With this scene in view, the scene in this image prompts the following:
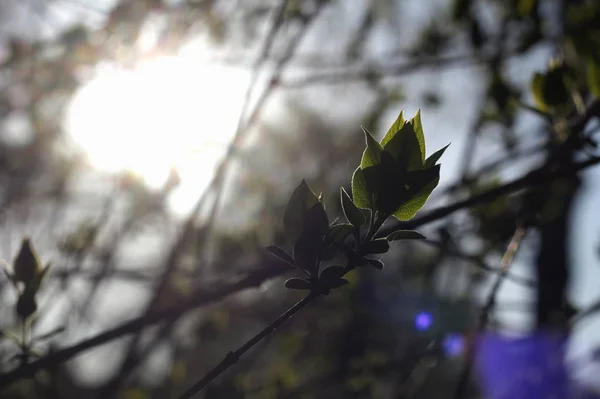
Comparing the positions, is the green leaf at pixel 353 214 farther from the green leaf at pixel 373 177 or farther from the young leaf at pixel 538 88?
the young leaf at pixel 538 88

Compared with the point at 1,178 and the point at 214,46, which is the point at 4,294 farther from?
the point at 1,178

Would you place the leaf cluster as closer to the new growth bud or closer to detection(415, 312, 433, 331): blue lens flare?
the new growth bud

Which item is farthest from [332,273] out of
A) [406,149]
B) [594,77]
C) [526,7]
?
[526,7]

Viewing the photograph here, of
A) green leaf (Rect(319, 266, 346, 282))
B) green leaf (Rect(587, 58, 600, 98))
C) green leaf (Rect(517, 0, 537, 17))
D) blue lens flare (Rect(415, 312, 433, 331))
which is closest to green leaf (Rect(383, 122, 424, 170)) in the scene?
green leaf (Rect(319, 266, 346, 282))

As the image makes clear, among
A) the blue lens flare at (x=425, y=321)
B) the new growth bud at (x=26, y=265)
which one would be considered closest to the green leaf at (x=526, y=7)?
the blue lens flare at (x=425, y=321)

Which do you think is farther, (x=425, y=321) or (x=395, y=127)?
(x=425, y=321)

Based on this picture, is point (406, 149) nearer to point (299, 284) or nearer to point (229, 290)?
point (299, 284)

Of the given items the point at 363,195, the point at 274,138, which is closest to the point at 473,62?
the point at 363,195
